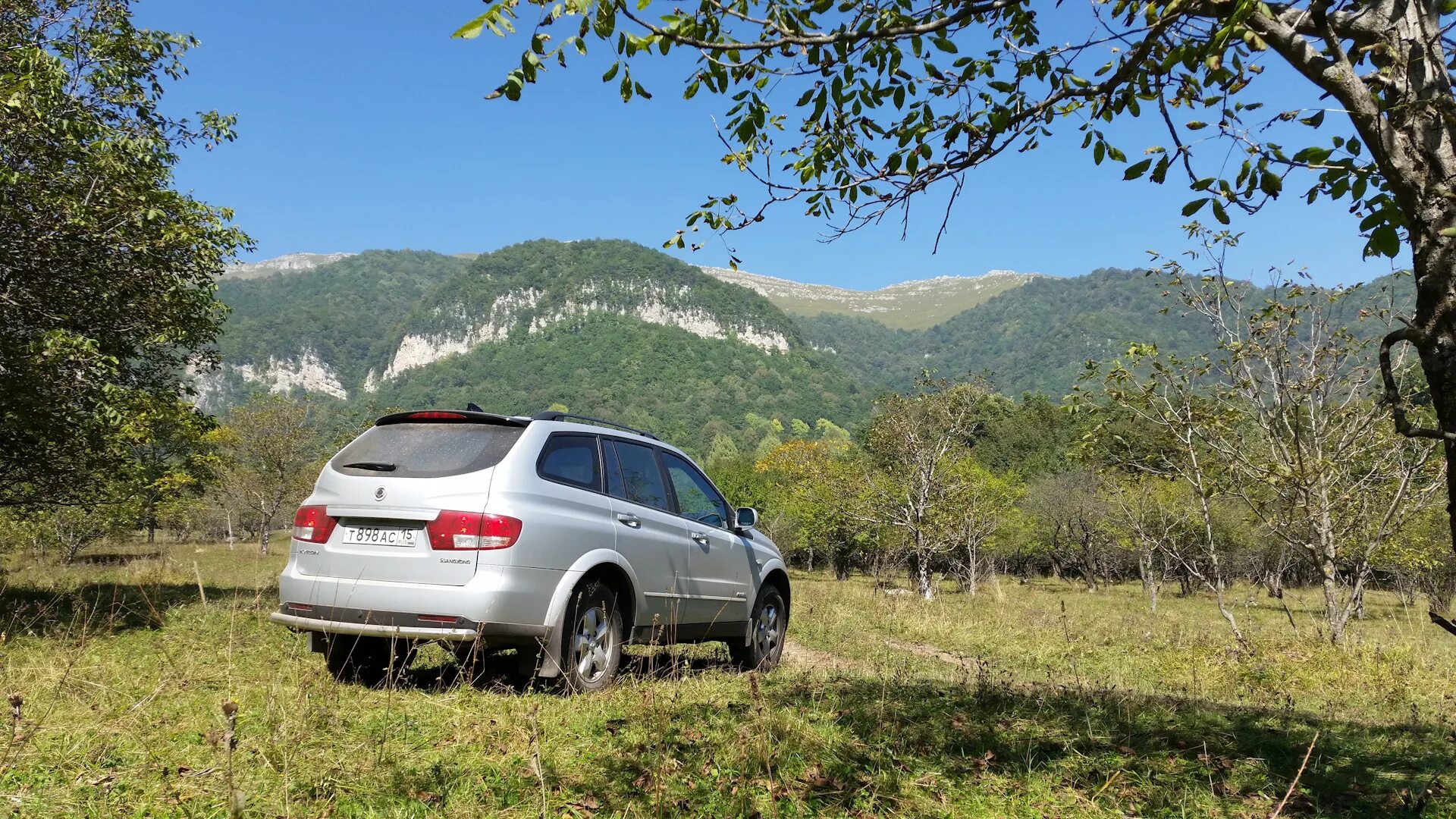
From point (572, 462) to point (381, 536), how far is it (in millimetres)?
1326

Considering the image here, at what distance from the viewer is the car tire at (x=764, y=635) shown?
24.5 ft

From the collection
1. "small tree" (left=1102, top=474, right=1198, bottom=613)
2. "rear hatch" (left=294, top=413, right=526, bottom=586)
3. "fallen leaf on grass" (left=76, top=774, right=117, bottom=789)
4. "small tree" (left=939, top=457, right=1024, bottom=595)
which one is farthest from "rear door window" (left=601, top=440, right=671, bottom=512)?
"small tree" (left=1102, top=474, right=1198, bottom=613)

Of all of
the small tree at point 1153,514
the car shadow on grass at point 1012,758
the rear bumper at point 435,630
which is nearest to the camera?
the car shadow on grass at point 1012,758

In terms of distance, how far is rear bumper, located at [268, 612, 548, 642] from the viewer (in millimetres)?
4926

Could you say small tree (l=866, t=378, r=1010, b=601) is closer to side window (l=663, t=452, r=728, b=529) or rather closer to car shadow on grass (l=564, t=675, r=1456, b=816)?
side window (l=663, t=452, r=728, b=529)

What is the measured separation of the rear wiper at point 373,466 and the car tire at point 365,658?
1094mm

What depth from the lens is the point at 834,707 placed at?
5184 millimetres

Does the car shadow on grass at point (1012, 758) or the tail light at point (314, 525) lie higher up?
the tail light at point (314, 525)

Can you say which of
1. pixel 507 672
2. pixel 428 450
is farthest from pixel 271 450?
pixel 428 450

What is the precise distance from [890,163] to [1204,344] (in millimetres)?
182904

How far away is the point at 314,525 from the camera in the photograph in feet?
18.0

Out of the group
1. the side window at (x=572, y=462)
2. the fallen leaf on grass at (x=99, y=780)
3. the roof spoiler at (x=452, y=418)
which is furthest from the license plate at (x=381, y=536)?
the fallen leaf on grass at (x=99, y=780)

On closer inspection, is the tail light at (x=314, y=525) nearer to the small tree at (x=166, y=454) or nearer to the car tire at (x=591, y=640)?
the car tire at (x=591, y=640)

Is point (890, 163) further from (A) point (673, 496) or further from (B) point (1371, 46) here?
(A) point (673, 496)
